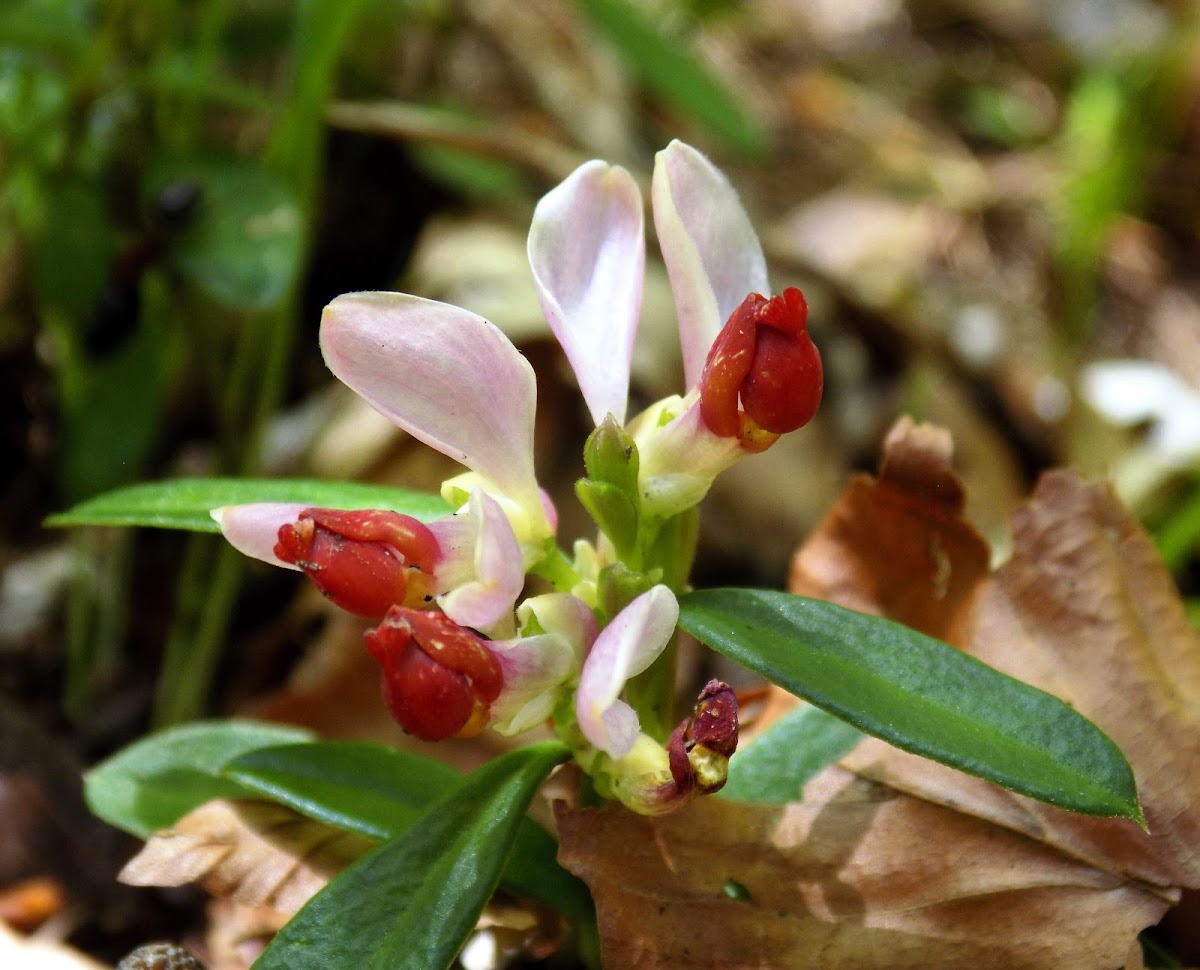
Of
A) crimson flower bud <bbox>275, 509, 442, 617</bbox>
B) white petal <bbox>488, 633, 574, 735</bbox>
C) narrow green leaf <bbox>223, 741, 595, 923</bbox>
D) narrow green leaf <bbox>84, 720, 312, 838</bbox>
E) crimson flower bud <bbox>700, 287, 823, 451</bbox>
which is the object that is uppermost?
crimson flower bud <bbox>700, 287, 823, 451</bbox>

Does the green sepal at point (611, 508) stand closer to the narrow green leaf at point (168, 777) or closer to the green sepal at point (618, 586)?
the green sepal at point (618, 586)

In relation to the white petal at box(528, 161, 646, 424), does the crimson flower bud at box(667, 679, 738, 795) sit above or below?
below

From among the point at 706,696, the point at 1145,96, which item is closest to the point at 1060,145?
the point at 1145,96

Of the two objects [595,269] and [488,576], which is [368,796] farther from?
[595,269]

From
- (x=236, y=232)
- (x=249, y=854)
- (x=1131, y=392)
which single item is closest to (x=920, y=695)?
(x=249, y=854)

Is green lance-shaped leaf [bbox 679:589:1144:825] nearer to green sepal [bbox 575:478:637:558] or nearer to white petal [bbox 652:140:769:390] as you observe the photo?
green sepal [bbox 575:478:637:558]

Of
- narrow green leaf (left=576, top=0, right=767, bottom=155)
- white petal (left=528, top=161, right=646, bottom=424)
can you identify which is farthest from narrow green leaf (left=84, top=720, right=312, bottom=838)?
narrow green leaf (left=576, top=0, right=767, bottom=155)

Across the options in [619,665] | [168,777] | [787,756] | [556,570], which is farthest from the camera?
[168,777]
